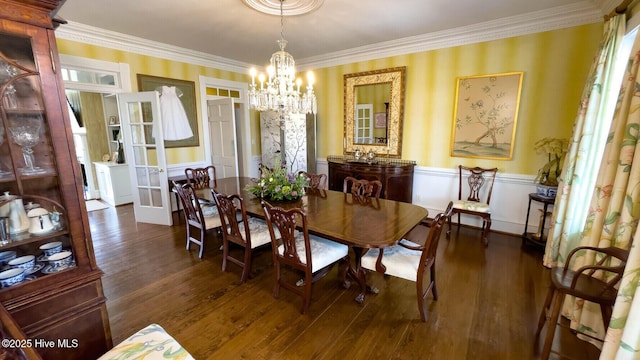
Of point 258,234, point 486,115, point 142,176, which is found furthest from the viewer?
point 142,176

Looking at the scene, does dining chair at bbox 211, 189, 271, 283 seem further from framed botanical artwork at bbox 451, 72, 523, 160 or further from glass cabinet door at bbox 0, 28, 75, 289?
framed botanical artwork at bbox 451, 72, 523, 160

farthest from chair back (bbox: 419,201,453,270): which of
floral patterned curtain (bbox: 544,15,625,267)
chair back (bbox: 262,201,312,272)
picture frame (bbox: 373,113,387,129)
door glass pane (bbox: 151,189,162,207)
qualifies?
door glass pane (bbox: 151,189,162,207)

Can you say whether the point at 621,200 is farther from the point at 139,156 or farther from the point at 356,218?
the point at 139,156

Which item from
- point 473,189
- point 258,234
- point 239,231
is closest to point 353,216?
point 258,234

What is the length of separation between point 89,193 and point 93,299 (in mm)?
5490

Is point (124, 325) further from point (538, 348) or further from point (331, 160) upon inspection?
point (331, 160)

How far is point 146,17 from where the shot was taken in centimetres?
307

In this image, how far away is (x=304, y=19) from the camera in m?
3.13

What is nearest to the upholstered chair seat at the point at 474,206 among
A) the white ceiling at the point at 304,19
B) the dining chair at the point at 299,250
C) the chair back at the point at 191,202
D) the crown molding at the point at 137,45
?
the dining chair at the point at 299,250

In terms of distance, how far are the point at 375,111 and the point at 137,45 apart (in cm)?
369

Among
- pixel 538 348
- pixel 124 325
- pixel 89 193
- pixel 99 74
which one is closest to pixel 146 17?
pixel 99 74

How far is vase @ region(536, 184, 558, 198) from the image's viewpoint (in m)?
2.96

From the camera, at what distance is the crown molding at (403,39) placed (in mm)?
2959

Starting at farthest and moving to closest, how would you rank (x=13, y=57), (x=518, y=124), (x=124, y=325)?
1. (x=518, y=124)
2. (x=124, y=325)
3. (x=13, y=57)
